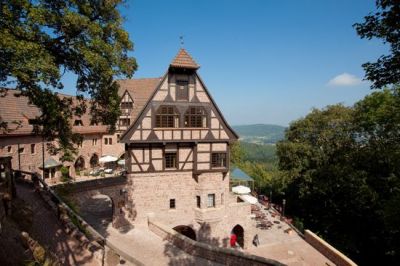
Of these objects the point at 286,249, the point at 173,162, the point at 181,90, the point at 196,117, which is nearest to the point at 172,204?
the point at 173,162

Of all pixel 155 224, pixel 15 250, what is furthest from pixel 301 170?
pixel 15 250

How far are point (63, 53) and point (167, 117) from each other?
916 cm

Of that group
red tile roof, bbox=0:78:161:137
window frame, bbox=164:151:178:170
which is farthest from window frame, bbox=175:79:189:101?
red tile roof, bbox=0:78:161:137

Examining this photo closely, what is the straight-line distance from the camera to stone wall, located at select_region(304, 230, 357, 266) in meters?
16.7

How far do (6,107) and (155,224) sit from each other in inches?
669

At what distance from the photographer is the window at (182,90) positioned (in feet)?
60.5

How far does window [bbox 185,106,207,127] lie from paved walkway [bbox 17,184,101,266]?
29.7 feet

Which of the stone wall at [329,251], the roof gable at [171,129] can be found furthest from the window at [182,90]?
the stone wall at [329,251]

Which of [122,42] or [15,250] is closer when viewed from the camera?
[15,250]

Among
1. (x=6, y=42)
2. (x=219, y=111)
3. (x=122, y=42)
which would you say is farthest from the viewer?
(x=219, y=111)

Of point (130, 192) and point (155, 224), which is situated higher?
point (130, 192)

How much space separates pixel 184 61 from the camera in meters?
18.2

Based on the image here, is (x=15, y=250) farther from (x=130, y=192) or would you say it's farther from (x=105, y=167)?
(x=105, y=167)

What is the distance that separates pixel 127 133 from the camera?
17.7m
